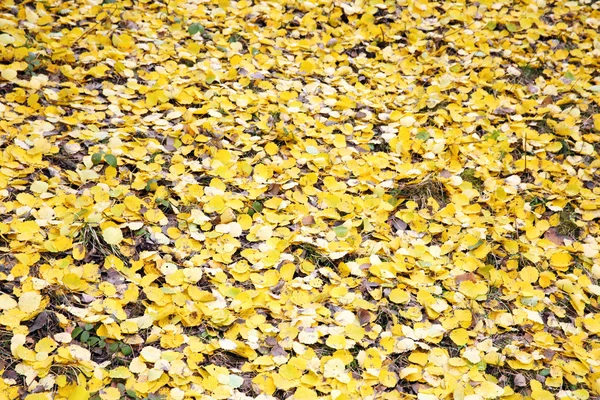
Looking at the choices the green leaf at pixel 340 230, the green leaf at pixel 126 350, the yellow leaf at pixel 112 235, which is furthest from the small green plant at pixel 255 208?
the green leaf at pixel 126 350

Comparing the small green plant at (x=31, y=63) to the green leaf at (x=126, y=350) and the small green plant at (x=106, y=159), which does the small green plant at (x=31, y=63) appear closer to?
the small green plant at (x=106, y=159)

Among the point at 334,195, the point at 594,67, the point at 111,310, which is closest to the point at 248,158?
the point at 334,195

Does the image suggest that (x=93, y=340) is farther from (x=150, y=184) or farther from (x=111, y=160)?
(x=111, y=160)

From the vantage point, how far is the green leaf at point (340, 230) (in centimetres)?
237

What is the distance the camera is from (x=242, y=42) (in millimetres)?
3357

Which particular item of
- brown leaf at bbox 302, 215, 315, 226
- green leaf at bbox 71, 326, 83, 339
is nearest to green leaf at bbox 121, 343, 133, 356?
green leaf at bbox 71, 326, 83, 339

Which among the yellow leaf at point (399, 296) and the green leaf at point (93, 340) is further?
the yellow leaf at point (399, 296)

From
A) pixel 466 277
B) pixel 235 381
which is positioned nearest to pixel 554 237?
pixel 466 277

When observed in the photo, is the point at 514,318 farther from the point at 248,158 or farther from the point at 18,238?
the point at 18,238

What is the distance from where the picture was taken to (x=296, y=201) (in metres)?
2.51

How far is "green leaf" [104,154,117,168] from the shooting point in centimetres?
249

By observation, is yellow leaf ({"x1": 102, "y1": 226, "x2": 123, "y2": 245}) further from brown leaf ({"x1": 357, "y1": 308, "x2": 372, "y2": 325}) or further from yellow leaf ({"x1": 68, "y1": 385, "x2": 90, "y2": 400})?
brown leaf ({"x1": 357, "y1": 308, "x2": 372, "y2": 325})

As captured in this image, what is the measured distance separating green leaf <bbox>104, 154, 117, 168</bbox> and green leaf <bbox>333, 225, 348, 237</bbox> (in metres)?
1.00

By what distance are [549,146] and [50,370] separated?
244 centimetres
